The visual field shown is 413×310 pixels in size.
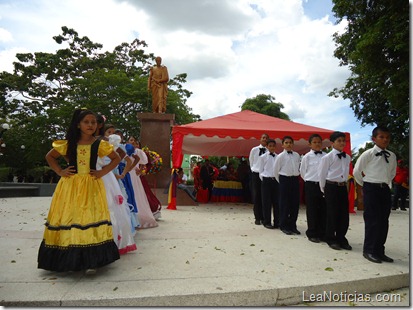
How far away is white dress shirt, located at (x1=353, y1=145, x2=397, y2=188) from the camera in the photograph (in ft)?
15.4

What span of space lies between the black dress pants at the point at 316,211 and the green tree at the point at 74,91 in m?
16.6

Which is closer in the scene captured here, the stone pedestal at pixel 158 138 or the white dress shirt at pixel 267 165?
the white dress shirt at pixel 267 165

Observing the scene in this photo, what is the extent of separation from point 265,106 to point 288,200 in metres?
28.7

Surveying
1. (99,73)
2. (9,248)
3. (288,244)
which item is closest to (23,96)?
(99,73)

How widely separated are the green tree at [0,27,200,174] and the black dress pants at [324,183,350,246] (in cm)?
1711

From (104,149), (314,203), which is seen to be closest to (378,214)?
(314,203)

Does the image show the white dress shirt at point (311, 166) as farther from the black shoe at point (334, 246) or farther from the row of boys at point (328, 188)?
the black shoe at point (334, 246)

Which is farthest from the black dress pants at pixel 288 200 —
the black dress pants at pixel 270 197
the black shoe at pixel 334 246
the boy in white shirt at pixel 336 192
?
the black shoe at pixel 334 246

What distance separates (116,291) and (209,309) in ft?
3.12

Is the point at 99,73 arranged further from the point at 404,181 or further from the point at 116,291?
the point at 116,291

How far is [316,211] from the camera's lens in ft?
19.5

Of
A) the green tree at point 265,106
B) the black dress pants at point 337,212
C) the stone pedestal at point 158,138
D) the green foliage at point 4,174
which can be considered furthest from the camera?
the green tree at point 265,106

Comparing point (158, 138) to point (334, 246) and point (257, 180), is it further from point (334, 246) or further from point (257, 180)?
point (334, 246)

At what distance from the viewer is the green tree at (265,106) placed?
111ft
